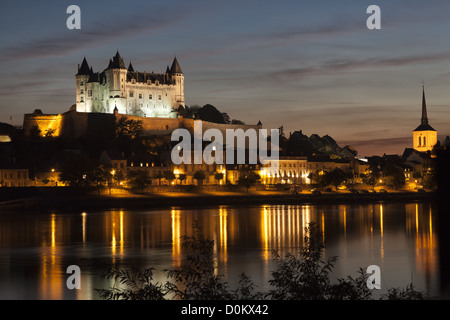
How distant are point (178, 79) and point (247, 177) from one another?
24291mm

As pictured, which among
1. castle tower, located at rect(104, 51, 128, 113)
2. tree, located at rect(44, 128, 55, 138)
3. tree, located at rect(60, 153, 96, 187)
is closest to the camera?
tree, located at rect(60, 153, 96, 187)

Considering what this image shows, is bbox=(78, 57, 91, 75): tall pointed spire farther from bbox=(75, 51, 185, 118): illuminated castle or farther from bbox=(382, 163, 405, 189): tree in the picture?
bbox=(382, 163, 405, 189): tree

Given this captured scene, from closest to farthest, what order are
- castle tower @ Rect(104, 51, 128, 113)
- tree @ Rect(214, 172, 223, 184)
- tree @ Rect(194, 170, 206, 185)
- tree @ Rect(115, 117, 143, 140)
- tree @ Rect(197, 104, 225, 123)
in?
tree @ Rect(194, 170, 206, 185), tree @ Rect(214, 172, 223, 184), tree @ Rect(115, 117, 143, 140), castle tower @ Rect(104, 51, 128, 113), tree @ Rect(197, 104, 225, 123)

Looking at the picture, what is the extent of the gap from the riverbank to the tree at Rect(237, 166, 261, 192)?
950 millimetres

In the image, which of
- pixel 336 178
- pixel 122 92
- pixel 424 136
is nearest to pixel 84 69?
pixel 122 92

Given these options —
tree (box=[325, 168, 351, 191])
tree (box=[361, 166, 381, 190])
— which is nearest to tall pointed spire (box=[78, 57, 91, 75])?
tree (box=[325, 168, 351, 191])

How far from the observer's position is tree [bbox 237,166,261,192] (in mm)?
65000

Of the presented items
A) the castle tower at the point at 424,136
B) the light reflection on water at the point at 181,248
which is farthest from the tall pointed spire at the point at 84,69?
the castle tower at the point at 424,136

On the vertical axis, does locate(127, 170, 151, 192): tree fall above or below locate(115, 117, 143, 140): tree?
below

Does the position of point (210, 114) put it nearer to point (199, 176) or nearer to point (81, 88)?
point (81, 88)
